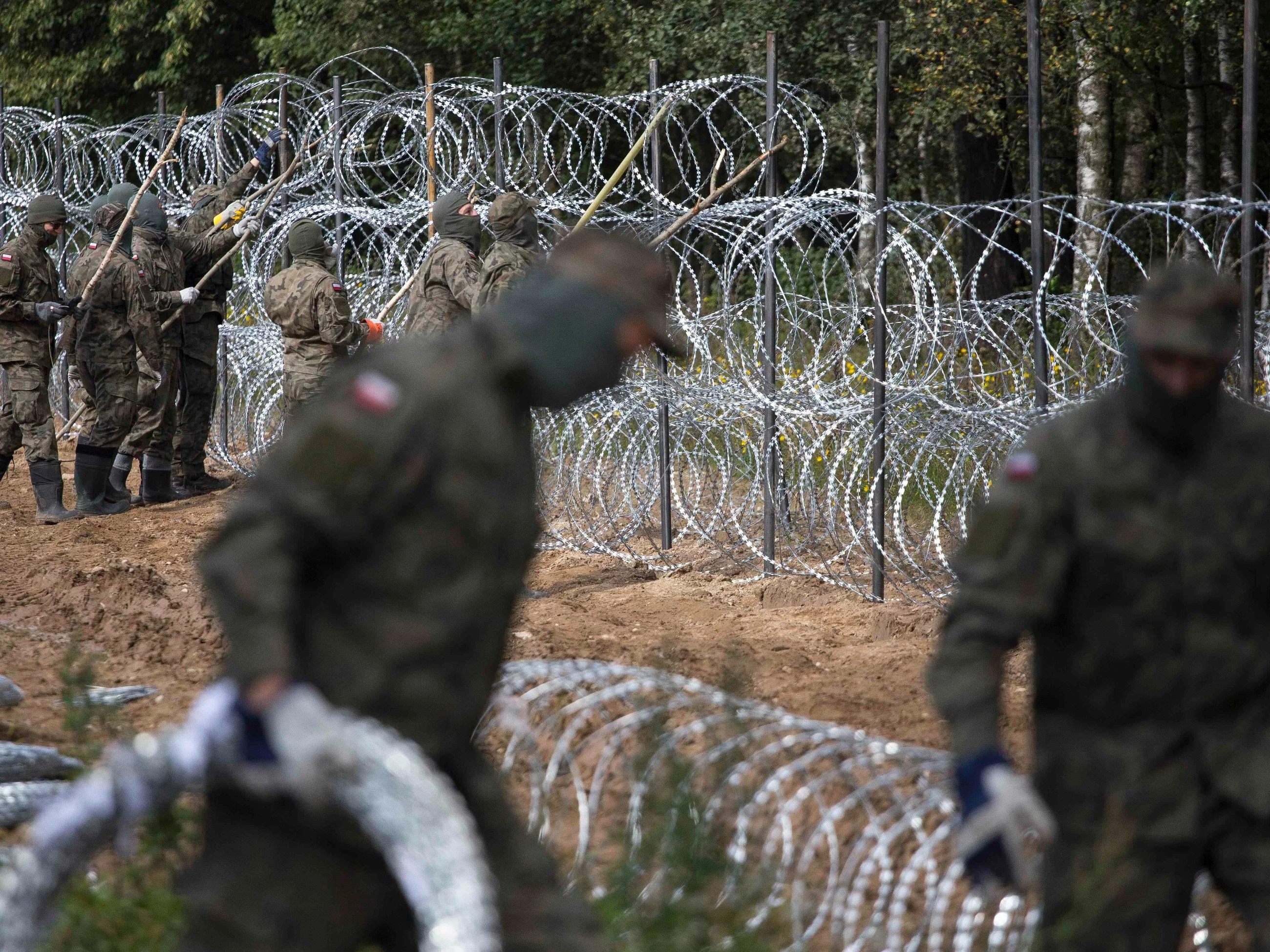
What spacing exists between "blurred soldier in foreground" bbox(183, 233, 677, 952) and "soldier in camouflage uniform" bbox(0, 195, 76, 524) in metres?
7.86

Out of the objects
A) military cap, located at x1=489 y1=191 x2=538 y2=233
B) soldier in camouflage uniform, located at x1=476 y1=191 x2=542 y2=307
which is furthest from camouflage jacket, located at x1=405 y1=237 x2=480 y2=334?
military cap, located at x1=489 y1=191 x2=538 y2=233

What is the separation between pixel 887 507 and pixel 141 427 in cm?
495

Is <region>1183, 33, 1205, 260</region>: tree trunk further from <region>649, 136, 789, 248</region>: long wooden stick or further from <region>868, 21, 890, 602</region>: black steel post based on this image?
<region>868, 21, 890, 602</region>: black steel post

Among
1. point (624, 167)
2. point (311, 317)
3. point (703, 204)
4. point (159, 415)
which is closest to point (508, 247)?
point (624, 167)

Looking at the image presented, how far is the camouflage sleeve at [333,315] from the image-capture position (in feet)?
28.8

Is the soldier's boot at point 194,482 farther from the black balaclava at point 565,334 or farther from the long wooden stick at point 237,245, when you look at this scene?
the black balaclava at point 565,334

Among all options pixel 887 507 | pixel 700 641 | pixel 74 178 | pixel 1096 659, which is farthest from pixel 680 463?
pixel 74 178

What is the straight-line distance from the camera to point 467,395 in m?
2.37

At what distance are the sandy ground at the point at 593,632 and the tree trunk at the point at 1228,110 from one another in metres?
7.51

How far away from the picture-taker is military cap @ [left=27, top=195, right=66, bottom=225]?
9625 mm

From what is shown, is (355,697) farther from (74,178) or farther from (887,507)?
(74,178)

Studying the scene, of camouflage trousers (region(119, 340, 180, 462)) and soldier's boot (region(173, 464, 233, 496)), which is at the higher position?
camouflage trousers (region(119, 340, 180, 462))

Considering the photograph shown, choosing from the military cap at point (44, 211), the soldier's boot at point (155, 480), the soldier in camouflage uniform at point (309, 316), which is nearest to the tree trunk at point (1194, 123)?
the soldier in camouflage uniform at point (309, 316)

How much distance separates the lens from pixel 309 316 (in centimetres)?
887
